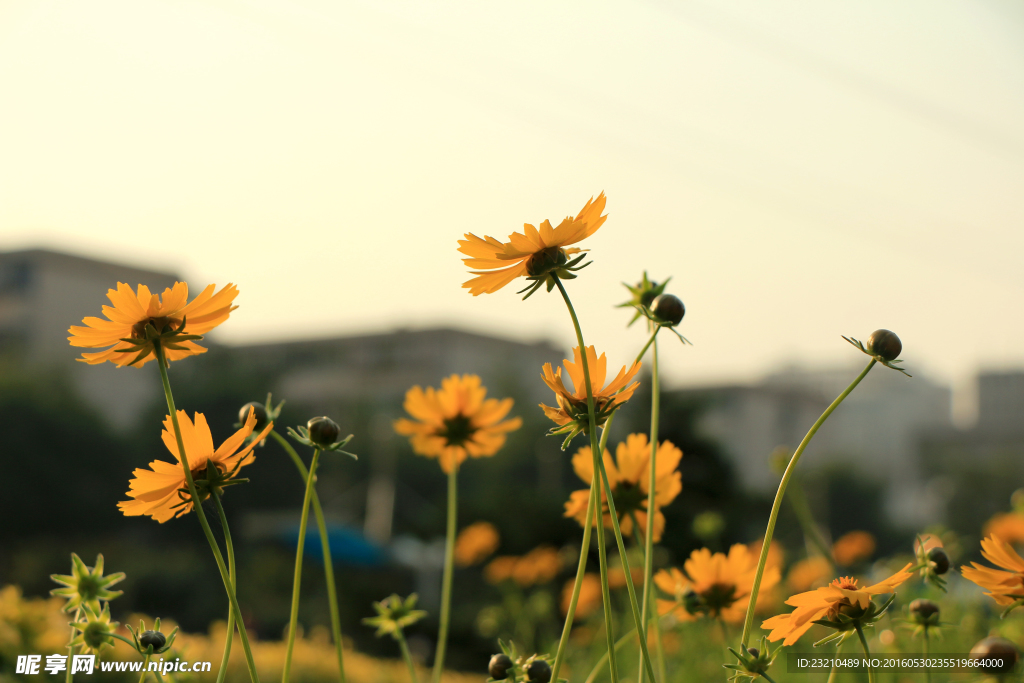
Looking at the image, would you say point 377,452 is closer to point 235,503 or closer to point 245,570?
point 235,503

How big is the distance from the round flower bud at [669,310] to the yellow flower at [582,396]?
0.06 metres

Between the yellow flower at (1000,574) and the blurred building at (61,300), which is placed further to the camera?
the blurred building at (61,300)

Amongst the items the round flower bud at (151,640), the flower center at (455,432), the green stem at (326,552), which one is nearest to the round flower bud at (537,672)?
the green stem at (326,552)

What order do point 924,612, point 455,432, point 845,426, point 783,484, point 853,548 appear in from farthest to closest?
point 845,426, point 853,548, point 455,432, point 924,612, point 783,484

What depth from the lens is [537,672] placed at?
1.62 ft

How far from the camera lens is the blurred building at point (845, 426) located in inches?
923

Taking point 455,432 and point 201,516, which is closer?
point 201,516

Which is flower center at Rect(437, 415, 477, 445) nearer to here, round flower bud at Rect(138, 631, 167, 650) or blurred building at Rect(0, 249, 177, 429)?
round flower bud at Rect(138, 631, 167, 650)

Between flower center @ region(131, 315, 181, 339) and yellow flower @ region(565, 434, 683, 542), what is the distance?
33 cm

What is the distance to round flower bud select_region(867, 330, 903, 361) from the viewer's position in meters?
0.48

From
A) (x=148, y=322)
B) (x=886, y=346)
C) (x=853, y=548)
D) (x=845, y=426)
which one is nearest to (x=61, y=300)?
(x=853, y=548)

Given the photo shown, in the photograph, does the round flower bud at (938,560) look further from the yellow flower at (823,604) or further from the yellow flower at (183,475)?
the yellow flower at (183,475)

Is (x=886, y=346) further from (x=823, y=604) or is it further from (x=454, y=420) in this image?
(x=454, y=420)

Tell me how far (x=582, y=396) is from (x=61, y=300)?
17864mm
